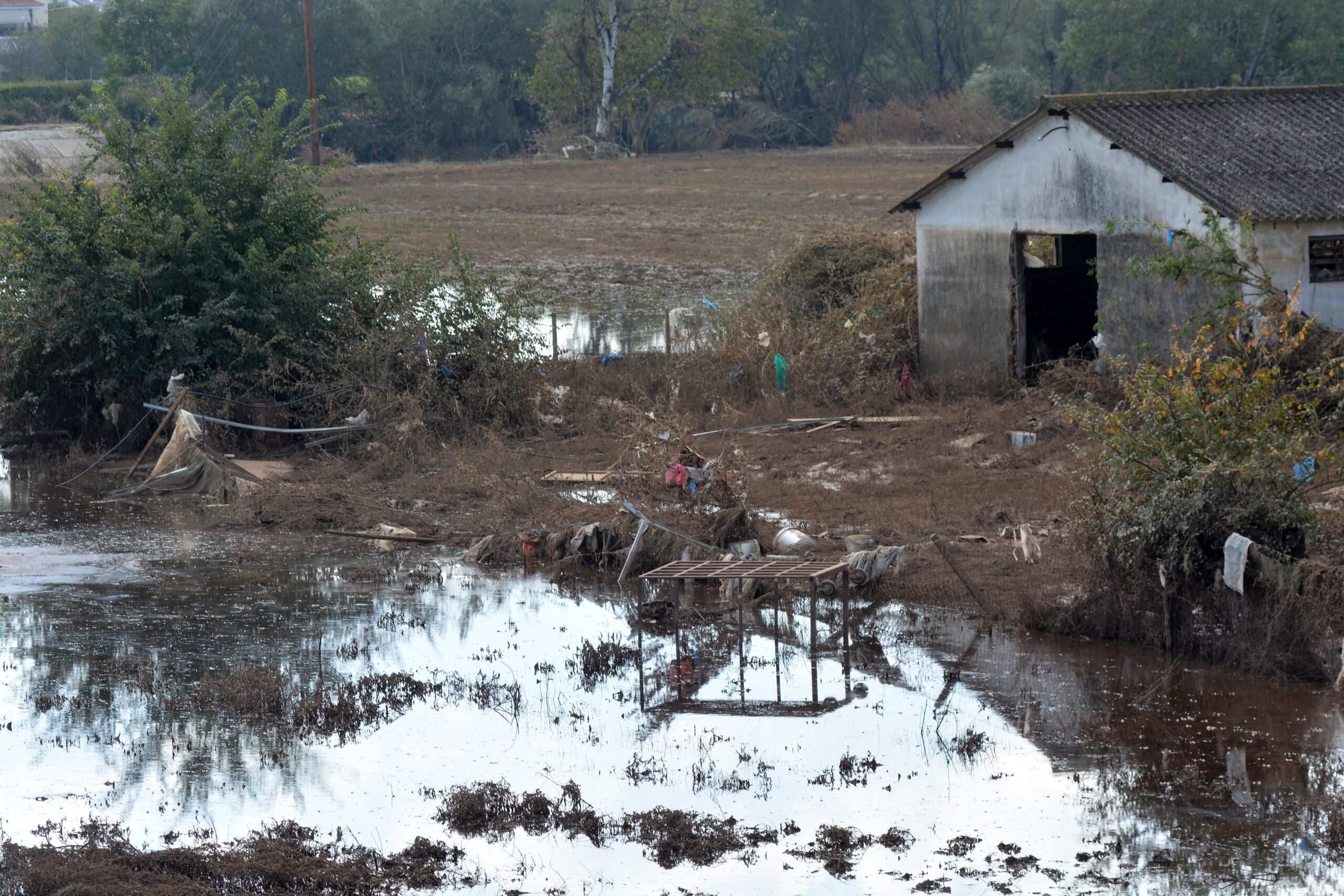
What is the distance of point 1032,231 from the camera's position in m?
17.7

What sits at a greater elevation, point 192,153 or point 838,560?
point 192,153

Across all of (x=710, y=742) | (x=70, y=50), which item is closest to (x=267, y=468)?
(x=710, y=742)

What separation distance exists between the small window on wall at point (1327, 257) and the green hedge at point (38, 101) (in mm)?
53214

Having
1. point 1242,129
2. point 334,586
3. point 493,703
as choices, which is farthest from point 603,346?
point 493,703

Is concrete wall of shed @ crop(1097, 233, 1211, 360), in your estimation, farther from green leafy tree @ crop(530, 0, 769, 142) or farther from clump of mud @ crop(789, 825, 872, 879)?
green leafy tree @ crop(530, 0, 769, 142)

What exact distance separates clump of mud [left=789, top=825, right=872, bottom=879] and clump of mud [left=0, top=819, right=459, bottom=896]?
1.61m

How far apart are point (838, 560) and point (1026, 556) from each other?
4.89 ft

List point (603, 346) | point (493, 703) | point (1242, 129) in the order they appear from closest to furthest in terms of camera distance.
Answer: point (493, 703), point (1242, 129), point (603, 346)

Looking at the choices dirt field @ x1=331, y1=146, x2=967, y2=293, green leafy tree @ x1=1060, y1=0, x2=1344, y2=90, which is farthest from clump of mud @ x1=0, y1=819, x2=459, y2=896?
green leafy tree @ x1=1060, y1=0, x2=1344, y2=90

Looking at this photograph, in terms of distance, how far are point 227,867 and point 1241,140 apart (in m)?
14.8

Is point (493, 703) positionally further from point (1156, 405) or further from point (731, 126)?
point (731, 126)

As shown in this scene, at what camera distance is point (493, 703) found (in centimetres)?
884

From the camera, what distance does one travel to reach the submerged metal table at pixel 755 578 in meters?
8.68

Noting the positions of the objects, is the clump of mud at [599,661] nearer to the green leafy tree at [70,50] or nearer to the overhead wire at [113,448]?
the overhead wire at [113,448]
